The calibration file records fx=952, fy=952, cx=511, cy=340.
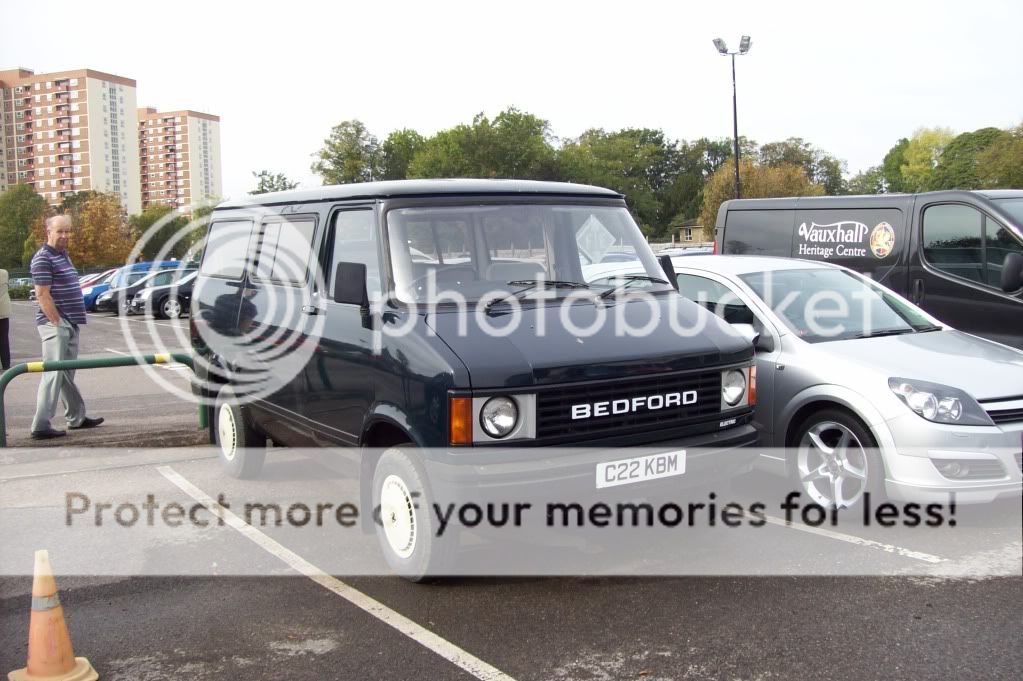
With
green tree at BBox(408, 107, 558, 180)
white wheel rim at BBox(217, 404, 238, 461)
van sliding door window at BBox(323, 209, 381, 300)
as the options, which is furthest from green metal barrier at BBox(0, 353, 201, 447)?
green tree at BBox(408, 107, 558, 180)

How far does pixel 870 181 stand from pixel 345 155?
297 feet

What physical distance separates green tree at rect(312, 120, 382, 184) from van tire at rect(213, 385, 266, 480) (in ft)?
235

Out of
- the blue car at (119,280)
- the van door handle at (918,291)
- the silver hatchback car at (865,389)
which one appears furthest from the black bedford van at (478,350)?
the blue car at (119,280)

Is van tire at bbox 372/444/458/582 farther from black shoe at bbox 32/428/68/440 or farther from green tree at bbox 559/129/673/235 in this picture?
green tree at bbox 559/129/673/235

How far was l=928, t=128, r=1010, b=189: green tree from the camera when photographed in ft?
242

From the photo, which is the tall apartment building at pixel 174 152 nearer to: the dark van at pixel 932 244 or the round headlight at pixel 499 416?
the dark van at pixel 932 244

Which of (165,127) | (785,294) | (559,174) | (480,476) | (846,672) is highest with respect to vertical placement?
(165,127)

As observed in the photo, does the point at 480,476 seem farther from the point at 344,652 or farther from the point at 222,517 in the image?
the point at 222,517

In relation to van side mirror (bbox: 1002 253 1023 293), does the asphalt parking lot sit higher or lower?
lower

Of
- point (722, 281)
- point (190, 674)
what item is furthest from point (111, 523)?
point (722, 281)

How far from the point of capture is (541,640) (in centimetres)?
438

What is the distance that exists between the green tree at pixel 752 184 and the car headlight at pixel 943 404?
220 feet

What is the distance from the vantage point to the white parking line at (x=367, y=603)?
162 inches

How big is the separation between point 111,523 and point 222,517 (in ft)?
2.44
